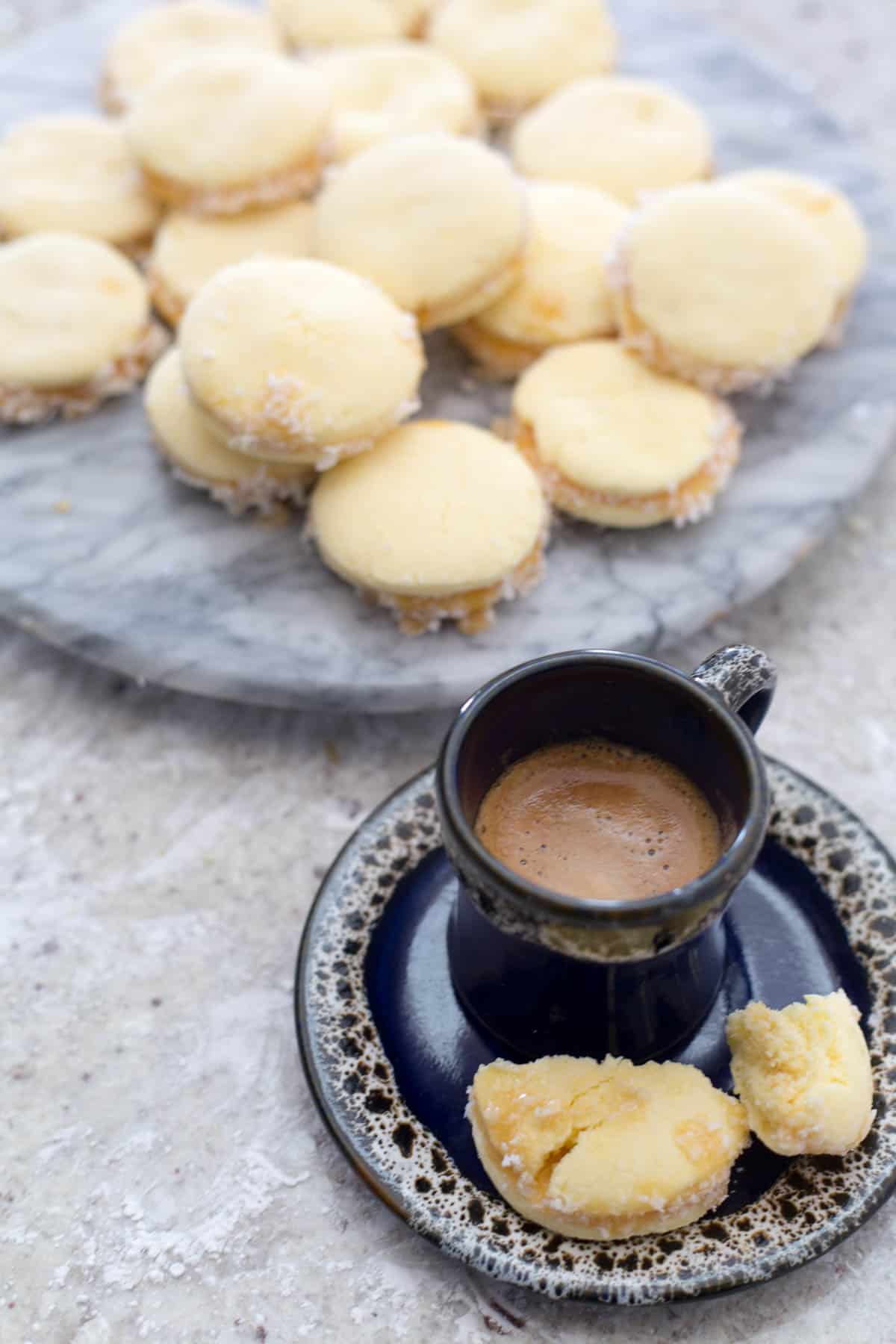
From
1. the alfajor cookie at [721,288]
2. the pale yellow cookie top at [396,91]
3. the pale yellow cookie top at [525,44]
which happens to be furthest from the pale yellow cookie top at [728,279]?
the pale yellow cookie top at [525,44]

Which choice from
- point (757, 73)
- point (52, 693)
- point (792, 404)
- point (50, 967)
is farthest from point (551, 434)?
point (757, 73)

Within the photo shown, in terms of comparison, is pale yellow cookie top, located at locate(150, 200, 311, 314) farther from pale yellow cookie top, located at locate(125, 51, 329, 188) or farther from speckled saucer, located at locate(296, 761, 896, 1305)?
speckled saucer, located at locate(296, 761, 896, 1305)

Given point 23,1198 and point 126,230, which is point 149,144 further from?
point 23,1198

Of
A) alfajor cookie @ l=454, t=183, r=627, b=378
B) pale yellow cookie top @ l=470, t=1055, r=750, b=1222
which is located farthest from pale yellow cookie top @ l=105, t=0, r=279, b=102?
pale yellow cookie top @ l=470, t=1055, r=750, b=1222

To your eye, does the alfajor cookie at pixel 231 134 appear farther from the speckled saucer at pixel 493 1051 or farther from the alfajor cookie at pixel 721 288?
the speckled saucer at pixel 493 1051

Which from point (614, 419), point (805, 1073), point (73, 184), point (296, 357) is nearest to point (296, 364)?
point (296, 357)

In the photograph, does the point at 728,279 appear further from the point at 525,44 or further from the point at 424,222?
the point at 525,44
